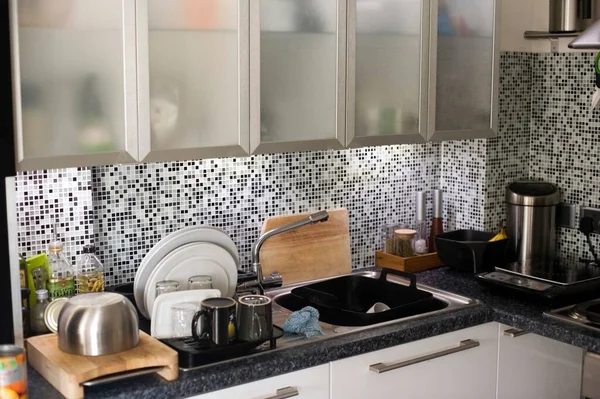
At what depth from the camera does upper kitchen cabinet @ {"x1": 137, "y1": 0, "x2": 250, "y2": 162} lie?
7.99 ft

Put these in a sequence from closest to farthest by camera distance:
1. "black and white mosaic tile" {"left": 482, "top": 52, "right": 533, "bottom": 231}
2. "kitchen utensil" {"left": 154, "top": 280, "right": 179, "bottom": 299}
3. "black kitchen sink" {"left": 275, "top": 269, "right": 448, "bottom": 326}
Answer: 1. "kitchen utensil" {"left": 154, "top": 280, "right": 179, "bottom": 299}
2. "black kitchen sink" {"left": 275, "top": 269, "right": 448, "bottom": 326}
3. "black and white mosaic tile" {"left": 482, "top": 52, "right": 533, "bottom": 231}

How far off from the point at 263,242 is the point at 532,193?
1213 millimetres

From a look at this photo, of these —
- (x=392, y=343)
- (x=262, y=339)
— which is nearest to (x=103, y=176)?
(x=262, y=339)

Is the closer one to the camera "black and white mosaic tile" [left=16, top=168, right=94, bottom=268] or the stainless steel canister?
"black and white mosaic tile" [left=16, top=168, right=94, bottom=268]

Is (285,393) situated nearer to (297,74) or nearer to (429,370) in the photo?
(429,370)

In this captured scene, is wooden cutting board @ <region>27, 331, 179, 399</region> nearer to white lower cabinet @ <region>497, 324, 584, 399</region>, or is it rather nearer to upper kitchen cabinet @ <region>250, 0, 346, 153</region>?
upper kitchen cabinet @ <region>250, 0, 346, 153</region>

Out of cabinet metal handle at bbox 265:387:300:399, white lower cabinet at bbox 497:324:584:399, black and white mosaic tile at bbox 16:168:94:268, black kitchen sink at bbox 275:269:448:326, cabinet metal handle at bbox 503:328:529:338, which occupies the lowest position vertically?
white lower cabinet at bbox 497:324:584:399

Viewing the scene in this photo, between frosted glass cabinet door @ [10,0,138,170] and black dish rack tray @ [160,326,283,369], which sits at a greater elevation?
frosted glass cabinet door @ [10,0,138,170]

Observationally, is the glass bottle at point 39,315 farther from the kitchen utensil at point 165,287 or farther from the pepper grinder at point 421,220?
the pepper grinder at point 421,220

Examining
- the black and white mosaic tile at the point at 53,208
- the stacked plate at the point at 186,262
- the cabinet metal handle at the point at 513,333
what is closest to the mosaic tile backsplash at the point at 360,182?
the black and white mosaic tile at the point at 53,208

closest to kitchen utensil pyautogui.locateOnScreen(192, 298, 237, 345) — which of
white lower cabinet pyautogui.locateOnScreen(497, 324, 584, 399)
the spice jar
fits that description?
white lower cabinet pyautogui.locateOnScreen(497, 324, 584, 399)

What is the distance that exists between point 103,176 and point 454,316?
3.98 ft

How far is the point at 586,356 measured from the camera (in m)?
3.17

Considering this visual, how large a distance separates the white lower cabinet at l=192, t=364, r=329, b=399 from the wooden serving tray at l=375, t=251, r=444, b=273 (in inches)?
37.5
